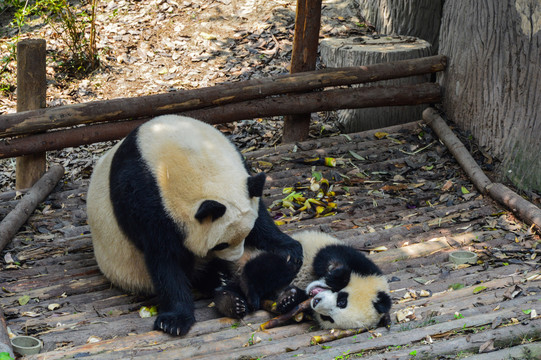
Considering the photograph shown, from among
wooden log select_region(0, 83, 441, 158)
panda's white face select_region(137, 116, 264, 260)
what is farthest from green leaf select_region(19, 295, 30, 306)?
wooden log select_region(0, 83, 441, 158)

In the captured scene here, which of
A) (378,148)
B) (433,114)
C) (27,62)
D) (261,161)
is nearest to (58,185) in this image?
(27,62)

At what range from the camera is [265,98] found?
21.6 ft

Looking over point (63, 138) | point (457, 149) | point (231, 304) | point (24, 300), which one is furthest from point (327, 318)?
point (63, 138)

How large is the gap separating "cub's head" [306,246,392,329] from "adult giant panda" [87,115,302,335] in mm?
287

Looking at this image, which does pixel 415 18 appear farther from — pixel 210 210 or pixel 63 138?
pixel 210 210

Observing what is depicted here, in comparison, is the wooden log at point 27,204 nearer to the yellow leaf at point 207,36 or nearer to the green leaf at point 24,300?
the green leaf at point 24,300

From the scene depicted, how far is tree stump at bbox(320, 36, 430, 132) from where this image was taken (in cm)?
716

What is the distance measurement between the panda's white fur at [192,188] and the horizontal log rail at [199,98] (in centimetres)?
185

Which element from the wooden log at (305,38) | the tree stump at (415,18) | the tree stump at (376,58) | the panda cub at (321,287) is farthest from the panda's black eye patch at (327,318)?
the tree stump at (415,18)

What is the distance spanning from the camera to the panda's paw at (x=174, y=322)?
146 inches

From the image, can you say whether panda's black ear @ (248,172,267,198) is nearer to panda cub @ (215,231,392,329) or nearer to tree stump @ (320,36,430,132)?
panda cub @ (215,231,392,329)

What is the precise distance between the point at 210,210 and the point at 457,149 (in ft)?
11.0

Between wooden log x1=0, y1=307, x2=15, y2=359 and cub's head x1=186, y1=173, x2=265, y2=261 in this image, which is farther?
cub's head x1=186, y1=173, x2=265, y2=261

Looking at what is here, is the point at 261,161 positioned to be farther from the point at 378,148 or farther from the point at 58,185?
the point at 58,185
